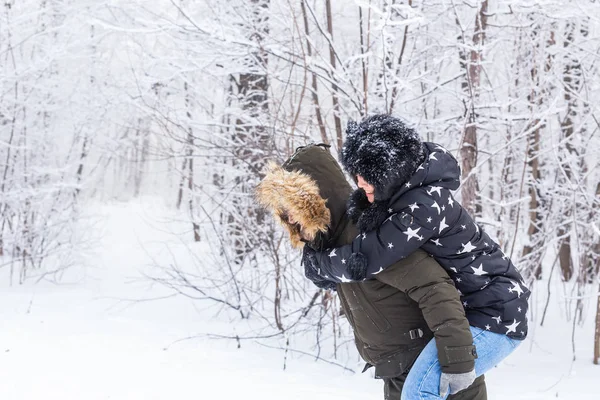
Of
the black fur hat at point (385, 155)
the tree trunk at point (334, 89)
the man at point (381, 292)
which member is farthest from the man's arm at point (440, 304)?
the tree trunk at point (334, 89)

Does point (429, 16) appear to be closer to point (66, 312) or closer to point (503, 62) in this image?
point (503, 62)

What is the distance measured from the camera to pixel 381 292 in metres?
1.87

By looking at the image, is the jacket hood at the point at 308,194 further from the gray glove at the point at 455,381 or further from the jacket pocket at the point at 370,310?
the gray glove at the point at 455,381

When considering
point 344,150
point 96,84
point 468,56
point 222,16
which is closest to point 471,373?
point 344,150

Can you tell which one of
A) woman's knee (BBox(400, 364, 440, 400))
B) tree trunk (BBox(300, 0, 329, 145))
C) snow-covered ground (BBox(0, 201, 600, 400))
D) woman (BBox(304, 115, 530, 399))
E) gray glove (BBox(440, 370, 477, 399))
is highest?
tree trunk (BBox(300, 0, 329, 145))

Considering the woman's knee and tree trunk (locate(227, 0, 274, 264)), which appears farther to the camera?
tree trunk (locate(227, 0, 274, 264))

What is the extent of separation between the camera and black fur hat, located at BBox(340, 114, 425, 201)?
1.79 m

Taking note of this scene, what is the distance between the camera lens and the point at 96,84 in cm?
1008

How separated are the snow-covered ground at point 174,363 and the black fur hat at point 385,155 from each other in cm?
227

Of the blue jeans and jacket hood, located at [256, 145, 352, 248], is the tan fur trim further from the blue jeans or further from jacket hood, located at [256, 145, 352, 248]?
the blue jeans

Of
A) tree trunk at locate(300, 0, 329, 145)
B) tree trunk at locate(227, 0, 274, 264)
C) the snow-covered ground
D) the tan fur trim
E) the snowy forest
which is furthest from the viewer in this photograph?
tree trunk at locate(227, 0, 274, 264)

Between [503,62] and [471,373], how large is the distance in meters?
5.38

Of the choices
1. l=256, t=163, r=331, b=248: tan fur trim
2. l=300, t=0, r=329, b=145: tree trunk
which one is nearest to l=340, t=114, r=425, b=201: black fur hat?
l=256, t=163, r=331, b=248: tan fur trim

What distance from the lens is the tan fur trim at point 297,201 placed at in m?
1.95
